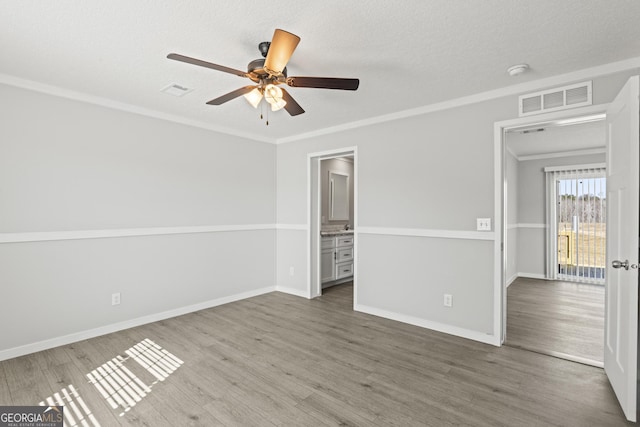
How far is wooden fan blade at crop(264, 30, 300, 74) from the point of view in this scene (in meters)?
1.73

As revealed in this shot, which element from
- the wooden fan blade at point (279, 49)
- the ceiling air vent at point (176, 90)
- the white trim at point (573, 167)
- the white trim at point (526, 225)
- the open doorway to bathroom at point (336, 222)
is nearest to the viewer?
the wooden fan blade at point (279, 49)

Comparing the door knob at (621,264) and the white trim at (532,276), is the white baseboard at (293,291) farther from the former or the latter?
the white trim at (532,276)

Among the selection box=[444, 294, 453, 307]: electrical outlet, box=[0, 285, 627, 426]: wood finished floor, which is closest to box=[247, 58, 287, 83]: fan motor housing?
box=[0, 285, 627, 426]: wood finished floor

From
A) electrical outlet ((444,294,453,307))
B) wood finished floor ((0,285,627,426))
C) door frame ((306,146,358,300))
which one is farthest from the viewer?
door frame ((306,146,358,300))

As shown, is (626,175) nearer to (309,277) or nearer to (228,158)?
(309,277)

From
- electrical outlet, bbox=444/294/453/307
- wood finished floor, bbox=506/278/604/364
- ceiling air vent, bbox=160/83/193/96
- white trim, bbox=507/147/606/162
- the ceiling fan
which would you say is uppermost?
ceiling air vent, bbox=160/83/193/96

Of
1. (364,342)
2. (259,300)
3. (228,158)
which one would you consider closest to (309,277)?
(259,300)

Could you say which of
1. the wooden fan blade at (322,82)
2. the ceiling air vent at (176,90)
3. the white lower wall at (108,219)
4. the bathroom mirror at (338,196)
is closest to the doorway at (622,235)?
the wooden fan blade at (322,82)

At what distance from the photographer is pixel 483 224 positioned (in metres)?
3.16

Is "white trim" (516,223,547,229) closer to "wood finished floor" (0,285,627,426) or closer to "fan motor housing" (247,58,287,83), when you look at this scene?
"wood finished floor" (0,285,627,426)

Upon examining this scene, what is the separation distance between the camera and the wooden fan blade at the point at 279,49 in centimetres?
173

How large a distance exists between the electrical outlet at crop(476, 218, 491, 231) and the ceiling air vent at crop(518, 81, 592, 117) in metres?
1.04

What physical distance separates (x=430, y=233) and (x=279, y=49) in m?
2.53

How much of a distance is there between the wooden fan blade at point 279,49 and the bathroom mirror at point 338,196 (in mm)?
4048
